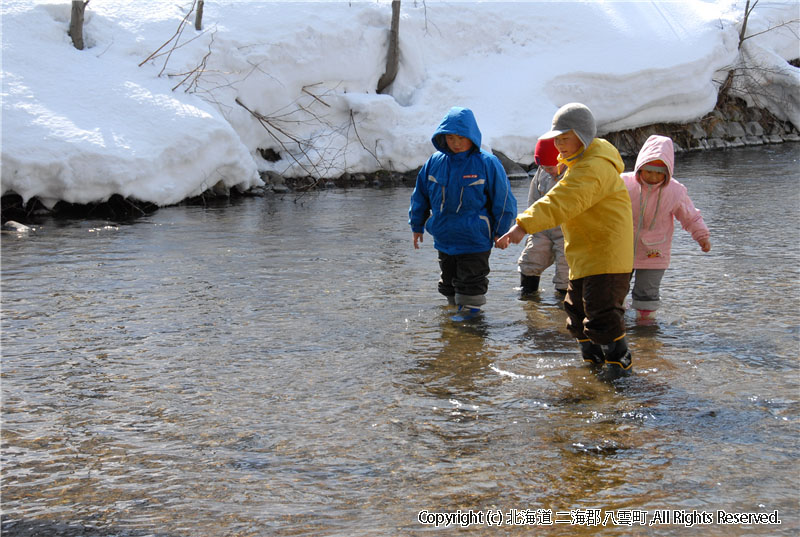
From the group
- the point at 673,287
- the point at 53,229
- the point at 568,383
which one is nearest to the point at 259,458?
the point at 568,383

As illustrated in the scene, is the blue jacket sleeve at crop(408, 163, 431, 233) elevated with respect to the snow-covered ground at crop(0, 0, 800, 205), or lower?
lower

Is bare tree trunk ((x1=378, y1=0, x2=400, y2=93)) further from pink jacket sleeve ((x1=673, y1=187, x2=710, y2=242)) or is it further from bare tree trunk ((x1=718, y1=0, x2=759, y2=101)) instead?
pink jacket sleeve ((x1=673, y1=187, x2=710, y2=242))

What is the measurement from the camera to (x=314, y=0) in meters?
16.0

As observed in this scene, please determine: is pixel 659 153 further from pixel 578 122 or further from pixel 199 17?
pixel 199 17

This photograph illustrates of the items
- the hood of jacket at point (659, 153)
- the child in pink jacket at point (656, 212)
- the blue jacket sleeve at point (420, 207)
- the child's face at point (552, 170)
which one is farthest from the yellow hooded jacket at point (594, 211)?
the blue jacket sleeve at point (420, 207)

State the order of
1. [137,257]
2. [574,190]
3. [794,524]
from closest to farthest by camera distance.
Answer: [794,524]
[574,190]
[137,257]

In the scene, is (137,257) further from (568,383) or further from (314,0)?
(314,0)

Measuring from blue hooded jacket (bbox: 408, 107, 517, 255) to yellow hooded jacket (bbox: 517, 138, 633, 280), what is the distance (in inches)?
44.8

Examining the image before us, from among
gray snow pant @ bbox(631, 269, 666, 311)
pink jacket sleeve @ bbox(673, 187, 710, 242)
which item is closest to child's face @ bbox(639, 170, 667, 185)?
pink jacket sleeve @ bbox(673, 187, 710, 242)

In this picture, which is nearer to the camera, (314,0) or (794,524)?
(794,524)

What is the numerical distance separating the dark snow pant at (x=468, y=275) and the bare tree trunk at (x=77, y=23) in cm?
938

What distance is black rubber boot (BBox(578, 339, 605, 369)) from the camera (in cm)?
457

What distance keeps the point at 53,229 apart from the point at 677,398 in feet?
26.2

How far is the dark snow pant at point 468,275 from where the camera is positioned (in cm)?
561
